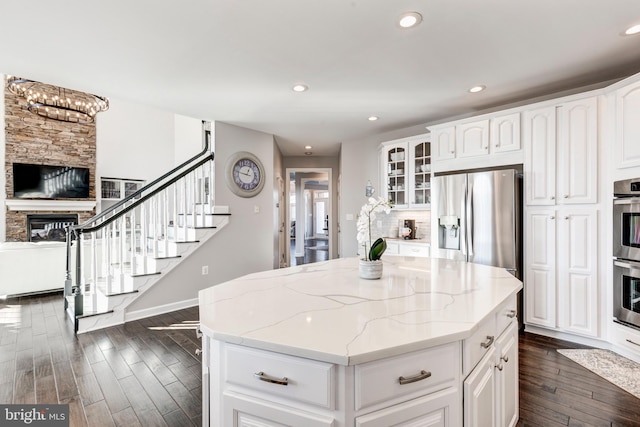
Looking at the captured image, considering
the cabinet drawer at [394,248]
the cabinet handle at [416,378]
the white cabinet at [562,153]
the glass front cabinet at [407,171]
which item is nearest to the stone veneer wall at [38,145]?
the glass front cabinet at [407,171]

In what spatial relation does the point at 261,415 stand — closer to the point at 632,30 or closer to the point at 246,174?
the point at 632,30

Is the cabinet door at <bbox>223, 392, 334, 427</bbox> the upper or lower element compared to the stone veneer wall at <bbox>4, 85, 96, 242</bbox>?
lower

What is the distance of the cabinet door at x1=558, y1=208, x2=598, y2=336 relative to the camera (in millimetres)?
2711

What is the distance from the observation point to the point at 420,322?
1077 millimetres

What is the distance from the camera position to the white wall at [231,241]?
3879 millimetres

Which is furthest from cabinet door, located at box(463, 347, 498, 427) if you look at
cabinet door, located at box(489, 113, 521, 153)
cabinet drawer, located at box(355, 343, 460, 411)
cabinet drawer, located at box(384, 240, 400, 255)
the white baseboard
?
the white baseboard

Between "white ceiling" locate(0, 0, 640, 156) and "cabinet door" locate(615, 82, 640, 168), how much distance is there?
1.15 feet

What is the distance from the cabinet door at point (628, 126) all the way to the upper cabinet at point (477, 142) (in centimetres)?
76

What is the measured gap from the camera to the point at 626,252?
2449 mm

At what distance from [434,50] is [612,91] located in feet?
5.36

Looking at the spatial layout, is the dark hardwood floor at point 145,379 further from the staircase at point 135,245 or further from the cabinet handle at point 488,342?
the cabinet handle at point 488,342

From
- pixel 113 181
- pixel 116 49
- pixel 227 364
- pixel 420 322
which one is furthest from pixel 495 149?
pixel 113 181

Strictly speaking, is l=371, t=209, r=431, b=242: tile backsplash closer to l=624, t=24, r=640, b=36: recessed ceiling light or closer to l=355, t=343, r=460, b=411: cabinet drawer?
l=624, t=24, r=640, b=36: recessed ceiling light

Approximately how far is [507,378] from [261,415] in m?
1.25
